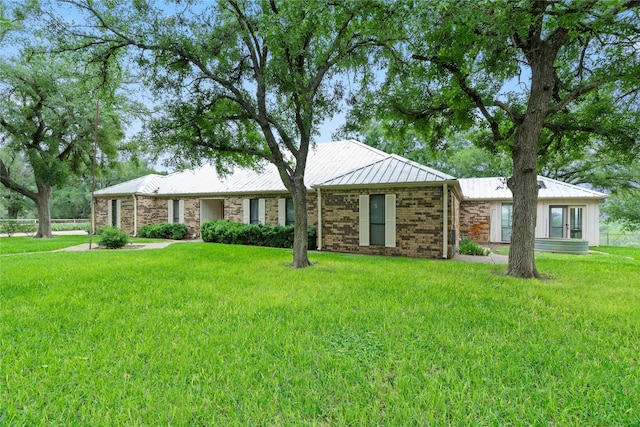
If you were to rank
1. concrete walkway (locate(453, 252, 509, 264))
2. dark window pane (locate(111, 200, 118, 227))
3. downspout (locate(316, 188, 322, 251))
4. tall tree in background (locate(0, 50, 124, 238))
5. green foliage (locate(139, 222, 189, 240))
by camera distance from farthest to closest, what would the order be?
dark window pane (locate(111, 200, 118, 227)), green foliage (locate(139, 222, 189, 240)), tall tree in background (locate(0, 50, 124, 238)), downspout (locate(316, 188, 322, 251)), concrete walkway (locate(453, 252, 509, 264))

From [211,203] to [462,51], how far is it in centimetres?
1423

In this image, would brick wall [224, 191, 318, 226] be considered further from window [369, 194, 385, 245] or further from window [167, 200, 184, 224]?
window [167, 200, 184, 224]

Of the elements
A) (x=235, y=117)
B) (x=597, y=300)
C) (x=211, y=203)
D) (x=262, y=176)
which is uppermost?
(x=235, y=117)

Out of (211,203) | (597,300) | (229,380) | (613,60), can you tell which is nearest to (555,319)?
(597,300)

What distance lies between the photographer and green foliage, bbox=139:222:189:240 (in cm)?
1623

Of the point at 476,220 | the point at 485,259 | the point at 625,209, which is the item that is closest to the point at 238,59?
the point at 485,259

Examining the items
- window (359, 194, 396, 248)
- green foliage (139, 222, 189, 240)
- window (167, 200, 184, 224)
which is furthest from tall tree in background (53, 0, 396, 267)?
window (167, 200, 184, 224)

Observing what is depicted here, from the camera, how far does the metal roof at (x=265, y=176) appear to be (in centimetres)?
1399

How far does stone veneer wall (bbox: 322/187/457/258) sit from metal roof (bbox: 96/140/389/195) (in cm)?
171

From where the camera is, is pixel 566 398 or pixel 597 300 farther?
pixel 597 300

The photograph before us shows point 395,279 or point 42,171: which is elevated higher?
point 42,171

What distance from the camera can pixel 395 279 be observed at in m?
6.58

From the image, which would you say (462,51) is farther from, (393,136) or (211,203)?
(211,203)

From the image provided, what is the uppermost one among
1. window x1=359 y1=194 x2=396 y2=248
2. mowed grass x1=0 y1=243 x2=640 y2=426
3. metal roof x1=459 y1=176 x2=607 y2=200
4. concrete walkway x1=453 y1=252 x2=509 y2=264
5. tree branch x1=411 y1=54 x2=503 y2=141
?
tree branch x1=411 y1=54 x2=503 y2=141
